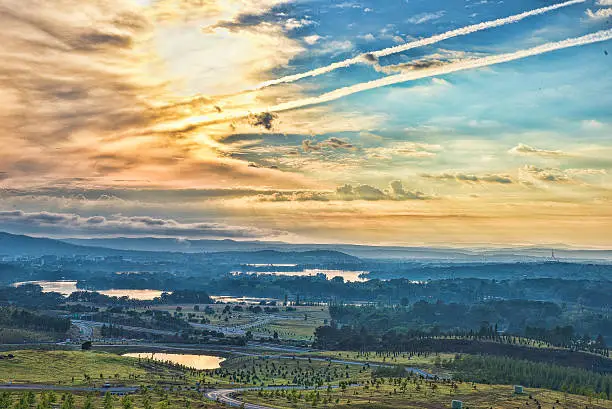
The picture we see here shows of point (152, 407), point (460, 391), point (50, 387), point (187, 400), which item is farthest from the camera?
point (460, 391)

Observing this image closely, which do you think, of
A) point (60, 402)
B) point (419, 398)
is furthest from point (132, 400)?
point (419, 398)

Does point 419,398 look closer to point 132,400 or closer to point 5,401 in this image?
point 132,400

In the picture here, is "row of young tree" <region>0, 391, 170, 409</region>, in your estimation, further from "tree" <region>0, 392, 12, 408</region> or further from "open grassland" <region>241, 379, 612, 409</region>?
"open grassland" <region>241, 379, 612, 409</region>

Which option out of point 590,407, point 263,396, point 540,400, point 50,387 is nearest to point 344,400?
point 263,396

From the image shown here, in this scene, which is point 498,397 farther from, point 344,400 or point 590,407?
point 344,400

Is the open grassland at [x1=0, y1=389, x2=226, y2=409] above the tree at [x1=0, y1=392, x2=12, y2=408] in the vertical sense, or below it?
below

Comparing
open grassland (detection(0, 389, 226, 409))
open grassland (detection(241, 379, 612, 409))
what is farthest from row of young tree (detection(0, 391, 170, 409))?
open grassland (detection(241, 379, 612, 409))

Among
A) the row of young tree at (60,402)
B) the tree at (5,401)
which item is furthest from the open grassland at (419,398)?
the tree at (5,401)

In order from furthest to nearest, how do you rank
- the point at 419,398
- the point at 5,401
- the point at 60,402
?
1. the point at 419,398
2. the point at 60,402
3. the point at 5,401
